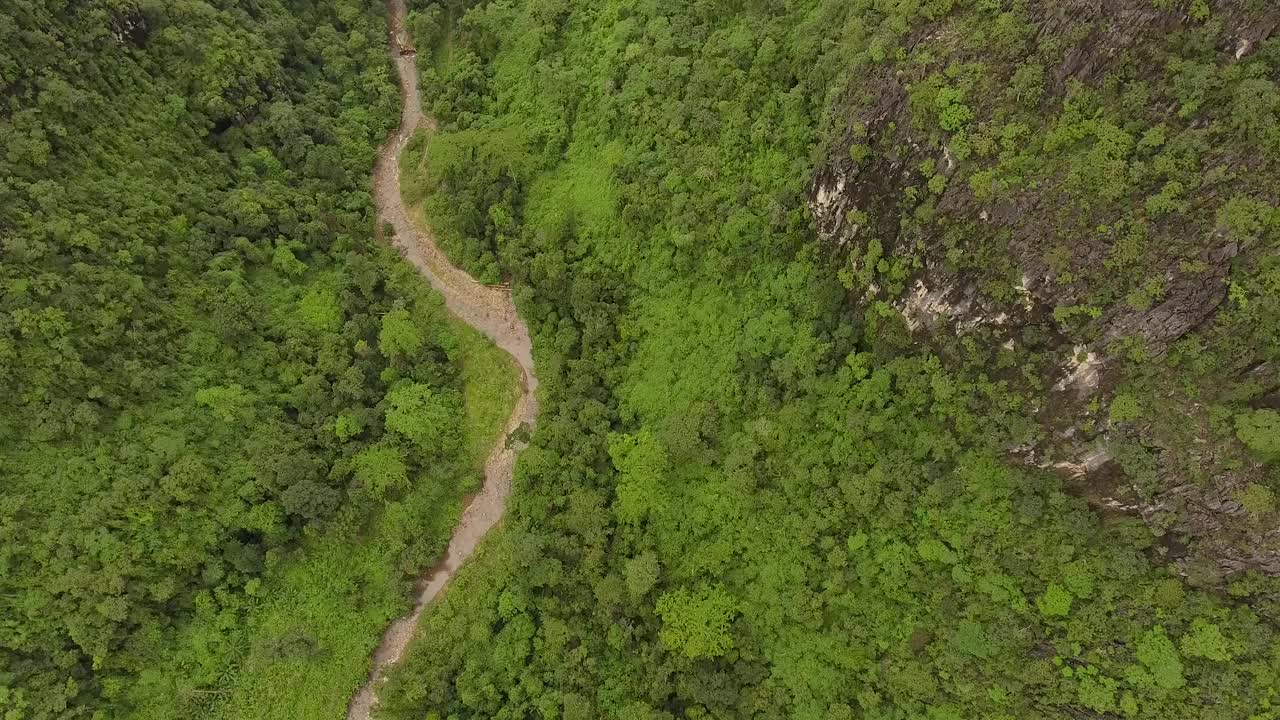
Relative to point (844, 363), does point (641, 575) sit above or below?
below

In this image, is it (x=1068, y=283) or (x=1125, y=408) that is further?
(x=1068, y=283)

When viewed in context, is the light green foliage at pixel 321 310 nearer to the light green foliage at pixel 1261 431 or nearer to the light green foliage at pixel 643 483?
the light green foliage at pixel 643 483

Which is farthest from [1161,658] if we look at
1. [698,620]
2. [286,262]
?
[286,262]

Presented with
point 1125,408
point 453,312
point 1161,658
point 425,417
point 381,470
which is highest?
point 453,312

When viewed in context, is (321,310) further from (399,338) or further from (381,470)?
(381,470)

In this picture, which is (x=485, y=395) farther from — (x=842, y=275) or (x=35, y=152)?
(x=35, y=152)

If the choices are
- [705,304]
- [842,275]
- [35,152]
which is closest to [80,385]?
[35,152]

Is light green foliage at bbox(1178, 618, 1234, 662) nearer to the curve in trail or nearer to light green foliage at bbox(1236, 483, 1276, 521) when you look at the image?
light green foliage at bbox(1236, 483, 1276, 521)

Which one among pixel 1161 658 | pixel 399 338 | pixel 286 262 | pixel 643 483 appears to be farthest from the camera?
pixel 286 262
